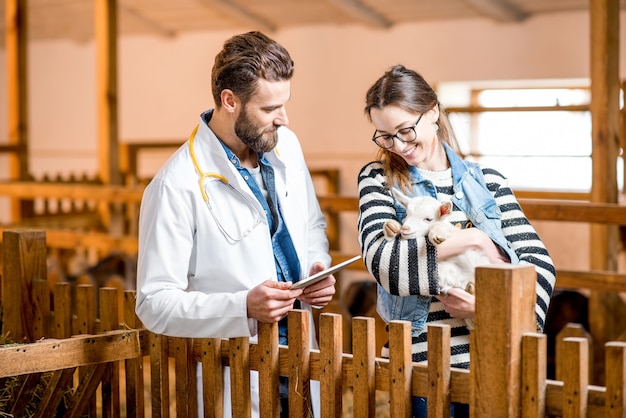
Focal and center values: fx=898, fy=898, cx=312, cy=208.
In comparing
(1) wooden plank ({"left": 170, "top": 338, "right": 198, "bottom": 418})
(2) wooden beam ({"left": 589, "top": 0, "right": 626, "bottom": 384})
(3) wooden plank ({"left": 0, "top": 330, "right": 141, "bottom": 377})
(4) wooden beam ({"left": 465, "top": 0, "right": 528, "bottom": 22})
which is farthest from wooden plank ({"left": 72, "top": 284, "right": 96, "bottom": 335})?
(4) wooden beam ({"left": 465, "top": 0, "right": 528, "bottom": 22})

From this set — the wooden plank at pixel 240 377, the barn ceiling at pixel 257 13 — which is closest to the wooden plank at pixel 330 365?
the wooden plank at pixel 240 377

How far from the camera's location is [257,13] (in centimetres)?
894

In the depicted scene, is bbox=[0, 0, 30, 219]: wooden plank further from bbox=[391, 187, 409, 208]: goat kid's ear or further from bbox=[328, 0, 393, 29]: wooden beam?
bbox=[391, 187, 409, 208]: goat kid's ear

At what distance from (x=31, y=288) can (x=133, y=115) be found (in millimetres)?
8004

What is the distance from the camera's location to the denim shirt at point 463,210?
1.99 metres

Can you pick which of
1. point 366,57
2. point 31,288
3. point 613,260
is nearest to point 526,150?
point 366,57

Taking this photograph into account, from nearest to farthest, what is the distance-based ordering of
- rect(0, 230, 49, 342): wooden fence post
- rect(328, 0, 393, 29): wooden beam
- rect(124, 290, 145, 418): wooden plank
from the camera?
1. rect(124, 290, 145, 418): wooden plank
2. rect(0, 230, 49, 342): wooden fence post
3. rect(328, 0, 393, 29): wooden beam

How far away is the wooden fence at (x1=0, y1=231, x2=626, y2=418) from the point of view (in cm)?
171

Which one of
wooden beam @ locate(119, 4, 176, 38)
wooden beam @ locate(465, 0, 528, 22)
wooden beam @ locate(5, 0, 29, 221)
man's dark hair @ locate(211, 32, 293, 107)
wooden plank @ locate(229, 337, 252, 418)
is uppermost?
wooden beam @ locate(119, 4, 176, 38)

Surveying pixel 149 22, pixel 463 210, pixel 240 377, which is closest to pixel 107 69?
pixel 149 22

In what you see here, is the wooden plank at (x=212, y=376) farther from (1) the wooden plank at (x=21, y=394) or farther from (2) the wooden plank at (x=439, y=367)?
(2) the wooden plank at (x=439, y=367)

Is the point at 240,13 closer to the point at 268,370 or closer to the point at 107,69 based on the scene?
the point at 107,69

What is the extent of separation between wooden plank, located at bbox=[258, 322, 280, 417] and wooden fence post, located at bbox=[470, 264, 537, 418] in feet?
1.79

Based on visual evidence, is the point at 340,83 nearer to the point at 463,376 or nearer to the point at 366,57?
the point at 366,57
